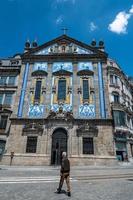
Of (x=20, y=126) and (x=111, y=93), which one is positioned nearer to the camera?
(x=20, y=126)

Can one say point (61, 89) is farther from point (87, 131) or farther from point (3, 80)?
point (3, 80)

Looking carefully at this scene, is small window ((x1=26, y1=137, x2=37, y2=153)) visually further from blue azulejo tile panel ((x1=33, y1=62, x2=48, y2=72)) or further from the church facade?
blue azulejo tile panel ((x1=33, y1=62, x2=48, y2=72))

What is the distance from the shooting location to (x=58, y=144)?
27.2 metres

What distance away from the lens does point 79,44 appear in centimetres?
3466

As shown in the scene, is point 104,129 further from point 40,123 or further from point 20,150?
point 20,150

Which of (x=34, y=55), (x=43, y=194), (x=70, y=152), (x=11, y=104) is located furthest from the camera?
(x=34, y=55)

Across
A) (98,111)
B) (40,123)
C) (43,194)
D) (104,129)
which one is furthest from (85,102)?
(43,194)

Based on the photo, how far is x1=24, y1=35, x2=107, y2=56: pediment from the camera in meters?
33.8

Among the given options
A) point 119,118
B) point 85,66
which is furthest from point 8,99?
point 119,118

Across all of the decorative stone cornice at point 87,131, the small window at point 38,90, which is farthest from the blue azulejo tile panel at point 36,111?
the decorative stone cornice at point 87,131

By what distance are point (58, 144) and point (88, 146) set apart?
4277 mm

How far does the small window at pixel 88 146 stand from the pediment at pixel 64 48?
50.5 ft

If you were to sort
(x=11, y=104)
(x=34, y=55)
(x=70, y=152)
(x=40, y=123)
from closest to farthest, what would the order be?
(x=70, y=152)
(x=40, y=123)
(x=11, y=104)
(x=34, y=55)

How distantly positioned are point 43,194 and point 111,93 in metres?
26.4
